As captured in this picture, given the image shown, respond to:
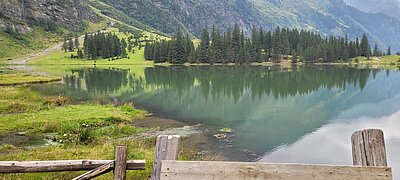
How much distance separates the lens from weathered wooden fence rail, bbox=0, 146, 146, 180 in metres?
7.92

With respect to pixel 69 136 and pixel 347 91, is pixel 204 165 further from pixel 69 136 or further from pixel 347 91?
pixel 347 91

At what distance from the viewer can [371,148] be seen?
6012mm

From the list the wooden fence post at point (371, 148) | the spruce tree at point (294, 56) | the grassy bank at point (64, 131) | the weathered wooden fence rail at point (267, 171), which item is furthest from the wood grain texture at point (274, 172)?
the spruce tree at point (294, 56)

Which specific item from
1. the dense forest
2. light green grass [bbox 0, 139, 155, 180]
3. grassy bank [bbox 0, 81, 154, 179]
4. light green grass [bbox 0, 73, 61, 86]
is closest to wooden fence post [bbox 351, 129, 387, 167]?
light green grass [bbox 0, 139, 155, 180]

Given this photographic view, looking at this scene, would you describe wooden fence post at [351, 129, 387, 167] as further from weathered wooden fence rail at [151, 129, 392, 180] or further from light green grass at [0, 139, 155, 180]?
light green grass at [0, 139, 155, 180]

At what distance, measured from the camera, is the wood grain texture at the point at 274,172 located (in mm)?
5680

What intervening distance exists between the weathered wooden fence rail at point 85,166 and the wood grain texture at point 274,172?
99.7 inches

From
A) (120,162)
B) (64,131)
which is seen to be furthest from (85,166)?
(64,131)

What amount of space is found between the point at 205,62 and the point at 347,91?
11639 cm

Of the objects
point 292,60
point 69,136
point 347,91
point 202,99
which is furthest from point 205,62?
point 69,136

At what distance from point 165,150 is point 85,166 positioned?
2683 millimetres

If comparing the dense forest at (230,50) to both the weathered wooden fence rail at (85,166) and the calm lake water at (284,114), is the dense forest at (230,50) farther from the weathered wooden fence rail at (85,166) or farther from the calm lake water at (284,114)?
the weathered wooden fence rail at (85,166)

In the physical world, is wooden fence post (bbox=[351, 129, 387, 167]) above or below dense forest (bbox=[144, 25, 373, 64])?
below

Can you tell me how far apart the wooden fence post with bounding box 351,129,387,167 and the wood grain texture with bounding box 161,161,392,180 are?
0.84 feet
